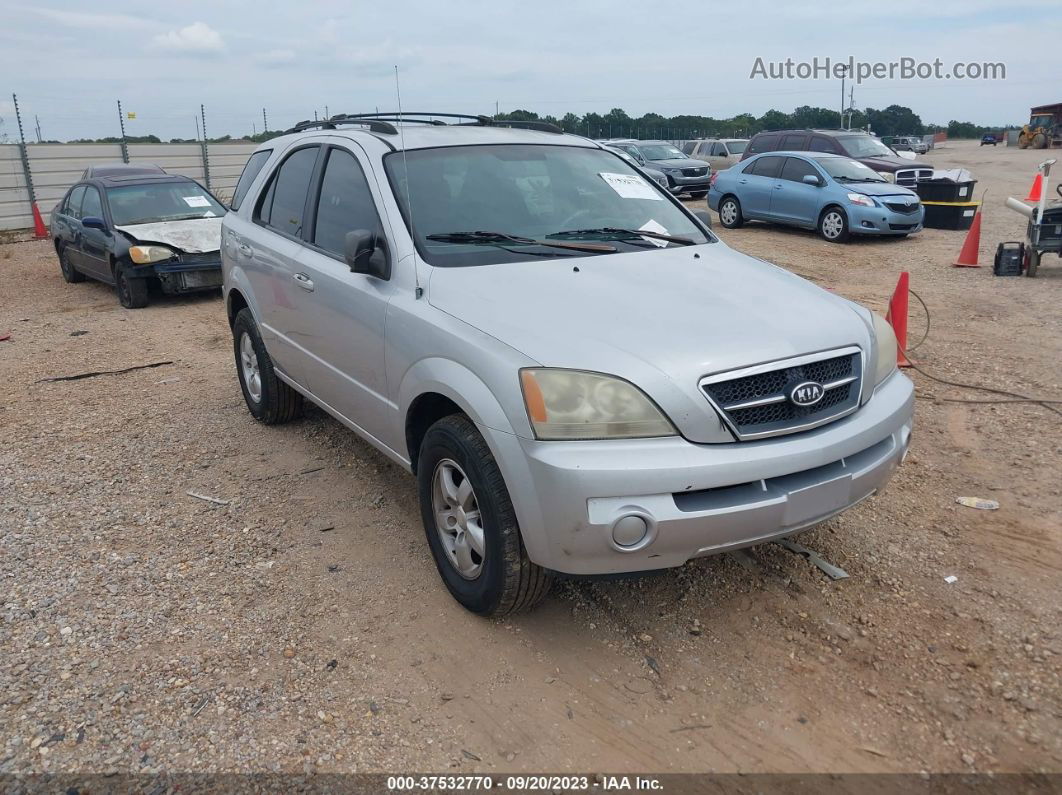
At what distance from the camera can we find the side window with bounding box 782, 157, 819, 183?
567 inches

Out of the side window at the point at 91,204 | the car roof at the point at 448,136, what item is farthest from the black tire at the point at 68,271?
the car roof at the point at 448,136

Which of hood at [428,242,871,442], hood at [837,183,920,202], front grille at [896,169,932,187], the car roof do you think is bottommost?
hood at [428,242,871,442]

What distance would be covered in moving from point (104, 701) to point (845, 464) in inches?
110

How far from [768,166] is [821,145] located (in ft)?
7.61

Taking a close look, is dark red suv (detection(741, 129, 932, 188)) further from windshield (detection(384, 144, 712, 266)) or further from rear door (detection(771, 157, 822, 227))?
windshield (detection(384, 144, 712, 266))

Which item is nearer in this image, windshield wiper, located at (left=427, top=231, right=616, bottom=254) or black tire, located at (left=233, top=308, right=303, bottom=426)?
windshield wiper, located at (left=427, top=231, right=616, bottom=254)

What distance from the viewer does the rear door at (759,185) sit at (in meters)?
15.1

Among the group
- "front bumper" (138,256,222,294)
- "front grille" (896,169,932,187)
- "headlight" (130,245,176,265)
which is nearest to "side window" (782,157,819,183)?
"front grille" (896,169,932,187)

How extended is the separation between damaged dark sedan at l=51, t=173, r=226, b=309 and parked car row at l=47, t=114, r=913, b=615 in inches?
228

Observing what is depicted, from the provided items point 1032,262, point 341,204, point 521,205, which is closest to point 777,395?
point 521,205

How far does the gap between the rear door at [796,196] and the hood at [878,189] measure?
54cm

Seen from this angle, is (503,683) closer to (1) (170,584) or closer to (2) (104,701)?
(2) (104,701)

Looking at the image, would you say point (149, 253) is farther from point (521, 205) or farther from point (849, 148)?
point (849, 148)

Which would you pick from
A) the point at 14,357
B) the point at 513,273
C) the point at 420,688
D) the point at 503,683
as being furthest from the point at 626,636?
the point at 14,357
